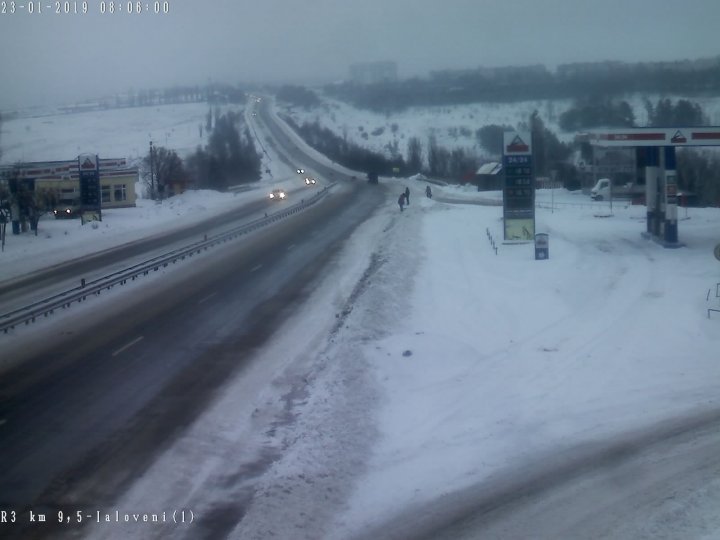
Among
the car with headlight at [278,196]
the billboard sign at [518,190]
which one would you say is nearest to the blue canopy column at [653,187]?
the billboard sign at [518,190]

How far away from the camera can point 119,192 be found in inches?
2021

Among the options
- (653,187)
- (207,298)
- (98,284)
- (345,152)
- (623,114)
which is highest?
(623,114)

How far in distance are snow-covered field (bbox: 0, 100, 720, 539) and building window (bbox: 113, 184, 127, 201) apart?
3276 centimetres

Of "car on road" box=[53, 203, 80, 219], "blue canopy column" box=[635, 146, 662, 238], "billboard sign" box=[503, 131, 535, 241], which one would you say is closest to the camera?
"blue canopy column" box=[635, 146, 662, 238]

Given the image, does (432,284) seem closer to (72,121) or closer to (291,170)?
(291,170)

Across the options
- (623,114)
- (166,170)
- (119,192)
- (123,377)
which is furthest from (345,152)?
(123,377)

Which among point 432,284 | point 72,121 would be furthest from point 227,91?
point 432,284

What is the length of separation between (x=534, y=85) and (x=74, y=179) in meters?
52.4

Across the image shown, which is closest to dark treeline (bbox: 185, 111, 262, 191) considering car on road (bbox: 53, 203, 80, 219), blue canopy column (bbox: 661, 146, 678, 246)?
car on road (bbox: 53, 203, 80, 219)

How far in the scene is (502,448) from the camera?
8.62m

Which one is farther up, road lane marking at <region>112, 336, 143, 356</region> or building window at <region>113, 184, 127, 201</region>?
building window at <region>113, 184, 127, 201</region>

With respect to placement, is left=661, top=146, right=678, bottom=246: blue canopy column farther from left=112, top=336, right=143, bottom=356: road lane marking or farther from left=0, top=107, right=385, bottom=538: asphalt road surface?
left=112, top=336, right=143, bottom=356: road lane marking

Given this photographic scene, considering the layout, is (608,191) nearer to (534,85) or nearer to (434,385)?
(434,385)

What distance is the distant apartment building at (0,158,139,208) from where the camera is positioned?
47156 mm
